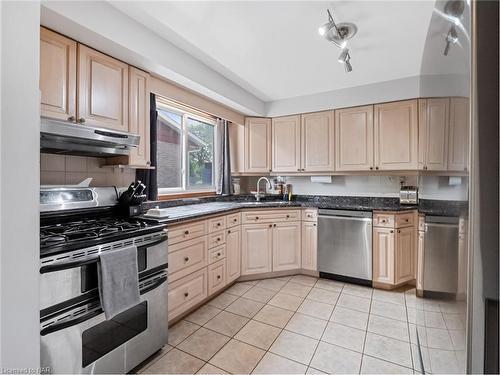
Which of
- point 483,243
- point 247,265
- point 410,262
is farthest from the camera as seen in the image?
point 247,265

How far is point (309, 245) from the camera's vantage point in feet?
10.4

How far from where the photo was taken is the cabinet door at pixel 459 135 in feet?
1.55

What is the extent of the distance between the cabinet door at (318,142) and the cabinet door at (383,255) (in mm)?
1026

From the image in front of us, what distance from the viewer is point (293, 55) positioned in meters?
2.34

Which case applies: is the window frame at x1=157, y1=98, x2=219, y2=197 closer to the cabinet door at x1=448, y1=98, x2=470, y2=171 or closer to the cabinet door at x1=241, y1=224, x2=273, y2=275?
the cabinet door at x1=241, y1=224, x2=273, y2=275

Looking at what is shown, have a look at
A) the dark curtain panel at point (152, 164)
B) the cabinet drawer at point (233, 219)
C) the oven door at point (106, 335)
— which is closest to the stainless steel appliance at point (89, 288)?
the oven door at point (106, 335)

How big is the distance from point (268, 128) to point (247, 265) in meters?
2.02

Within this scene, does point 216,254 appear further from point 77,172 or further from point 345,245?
point 345,245

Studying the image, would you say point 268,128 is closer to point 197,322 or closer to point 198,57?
point 198,57

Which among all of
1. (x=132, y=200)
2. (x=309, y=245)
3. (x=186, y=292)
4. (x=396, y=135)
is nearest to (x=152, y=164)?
(x=132, y=200)

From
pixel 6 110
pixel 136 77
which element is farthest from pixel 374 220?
pixel 6 110

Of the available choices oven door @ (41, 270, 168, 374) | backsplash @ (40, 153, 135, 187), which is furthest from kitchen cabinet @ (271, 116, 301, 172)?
oven door @ (41, 270, 168, 374)

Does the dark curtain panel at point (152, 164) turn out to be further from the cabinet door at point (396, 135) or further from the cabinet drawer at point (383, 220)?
the cabinet door at point (396, 135)

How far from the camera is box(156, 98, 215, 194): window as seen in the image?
2.87m
